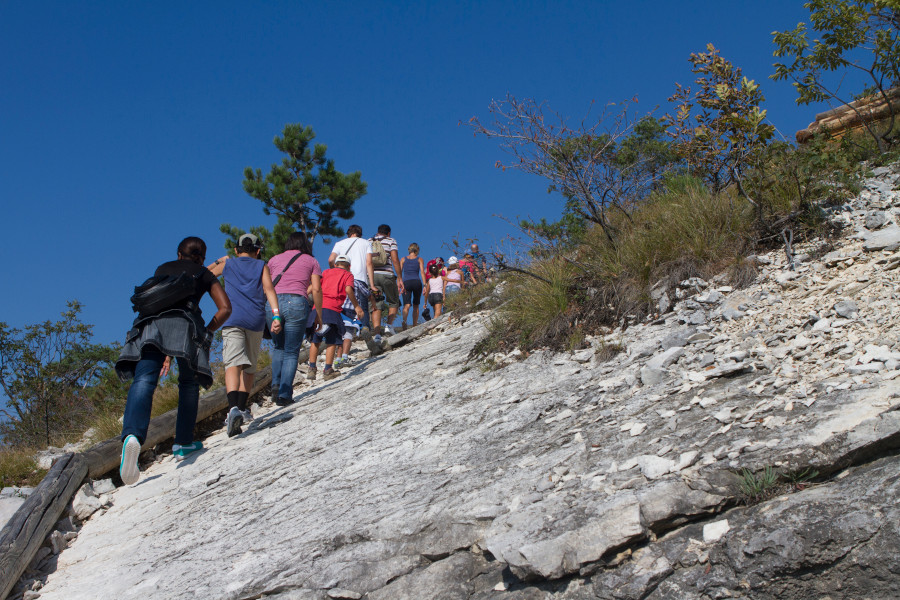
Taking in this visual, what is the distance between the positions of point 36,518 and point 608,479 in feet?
13.0

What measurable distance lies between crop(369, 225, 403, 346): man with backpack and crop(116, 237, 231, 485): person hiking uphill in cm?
494

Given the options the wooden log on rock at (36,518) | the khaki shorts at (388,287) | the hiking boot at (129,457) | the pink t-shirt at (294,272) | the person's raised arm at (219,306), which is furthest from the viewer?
the khaki shorts at (388,287)

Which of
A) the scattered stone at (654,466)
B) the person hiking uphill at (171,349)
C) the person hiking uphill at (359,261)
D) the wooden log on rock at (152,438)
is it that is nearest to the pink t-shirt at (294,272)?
the person hiking uphill at (171,349)

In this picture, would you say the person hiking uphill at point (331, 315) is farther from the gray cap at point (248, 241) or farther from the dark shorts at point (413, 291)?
the dark shorts at point (413, 291)

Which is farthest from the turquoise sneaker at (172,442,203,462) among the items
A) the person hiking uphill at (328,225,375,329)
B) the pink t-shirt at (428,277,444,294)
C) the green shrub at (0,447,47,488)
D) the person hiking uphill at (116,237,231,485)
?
the pink t-shirt at (428,277,444,294)

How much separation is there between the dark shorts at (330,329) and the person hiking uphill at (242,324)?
5.53 feet

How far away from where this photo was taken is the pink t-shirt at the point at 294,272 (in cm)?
715

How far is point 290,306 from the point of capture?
23.3ft

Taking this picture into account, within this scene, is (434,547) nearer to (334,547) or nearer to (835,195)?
(334,547)

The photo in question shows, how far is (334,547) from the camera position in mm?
3172

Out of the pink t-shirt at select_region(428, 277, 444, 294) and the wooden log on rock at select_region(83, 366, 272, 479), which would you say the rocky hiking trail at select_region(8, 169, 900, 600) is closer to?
the wooden log on rock at select_region(83, 366, 272, 479)

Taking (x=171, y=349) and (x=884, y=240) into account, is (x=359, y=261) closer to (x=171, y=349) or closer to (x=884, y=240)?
(x=171, y=349)

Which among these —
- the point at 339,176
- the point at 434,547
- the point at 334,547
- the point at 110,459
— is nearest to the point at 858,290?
the point at 434,547

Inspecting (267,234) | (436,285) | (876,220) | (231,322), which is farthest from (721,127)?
(267,234)
